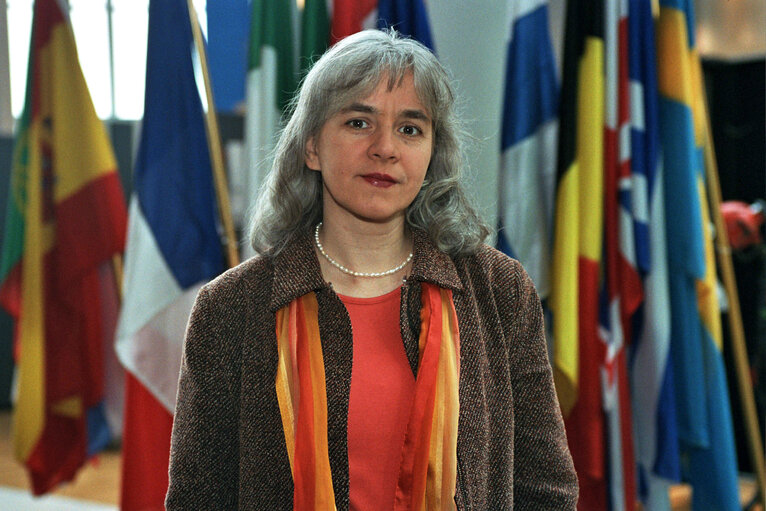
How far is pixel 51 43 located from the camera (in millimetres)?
2416

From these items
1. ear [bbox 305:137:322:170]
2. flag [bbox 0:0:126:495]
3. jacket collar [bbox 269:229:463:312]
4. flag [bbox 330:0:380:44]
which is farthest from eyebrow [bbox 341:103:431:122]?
flag [bbox 0:0:126:495]

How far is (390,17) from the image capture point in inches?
85.5

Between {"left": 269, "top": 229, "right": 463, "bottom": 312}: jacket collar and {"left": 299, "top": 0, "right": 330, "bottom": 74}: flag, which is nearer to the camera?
{"left": 269, "top": 229, "right": 463, "bottom": 312}: jacket collar

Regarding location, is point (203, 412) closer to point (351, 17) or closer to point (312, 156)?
point (312, 156)

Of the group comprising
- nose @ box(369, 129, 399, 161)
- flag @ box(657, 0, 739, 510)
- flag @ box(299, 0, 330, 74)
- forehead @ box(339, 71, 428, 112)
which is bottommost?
flag @ box(657, 0, 739, 510)

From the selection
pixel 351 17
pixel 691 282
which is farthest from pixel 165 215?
pixel 691 282

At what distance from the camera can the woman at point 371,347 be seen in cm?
116

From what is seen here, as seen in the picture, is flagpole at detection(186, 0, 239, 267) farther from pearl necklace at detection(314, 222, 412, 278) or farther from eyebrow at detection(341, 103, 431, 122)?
eyebrow at detection(341, 103, 431, 122)

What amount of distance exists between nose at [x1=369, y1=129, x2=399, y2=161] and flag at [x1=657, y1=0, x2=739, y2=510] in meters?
1.39

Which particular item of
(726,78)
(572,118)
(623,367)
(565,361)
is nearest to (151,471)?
(565,361)

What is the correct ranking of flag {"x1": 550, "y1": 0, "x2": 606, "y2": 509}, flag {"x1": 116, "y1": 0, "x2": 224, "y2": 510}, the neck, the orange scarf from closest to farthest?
the orange scarf → the neck → flag {"x1": 550, "y1": 0, "x2": 606, "y2": 509} → flag {"x1": 116, "y1": 0, "x2": 224, "y2": 510}

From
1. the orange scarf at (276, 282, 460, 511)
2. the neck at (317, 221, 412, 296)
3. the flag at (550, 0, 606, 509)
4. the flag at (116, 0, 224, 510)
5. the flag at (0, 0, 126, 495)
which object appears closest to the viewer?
the orange scarf at (276, 282, 460, 511)

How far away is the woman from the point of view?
116 centimetres

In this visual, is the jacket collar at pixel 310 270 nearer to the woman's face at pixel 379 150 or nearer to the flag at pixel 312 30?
the woman's face at pixel 379 150
